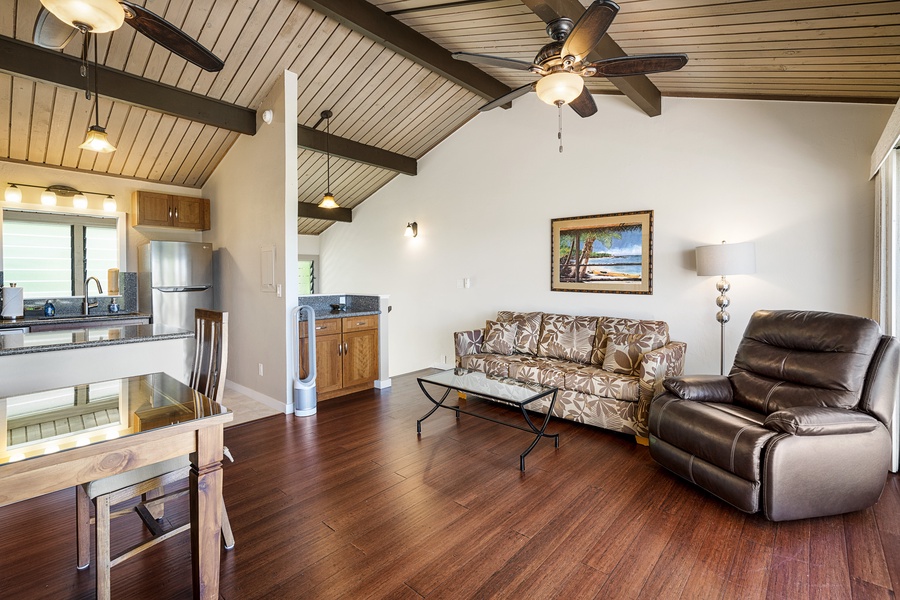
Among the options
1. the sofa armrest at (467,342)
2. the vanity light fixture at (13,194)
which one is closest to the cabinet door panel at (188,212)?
the vanity light fixture at (13,194)

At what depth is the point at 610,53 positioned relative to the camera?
129 inches

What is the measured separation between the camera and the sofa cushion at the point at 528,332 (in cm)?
472

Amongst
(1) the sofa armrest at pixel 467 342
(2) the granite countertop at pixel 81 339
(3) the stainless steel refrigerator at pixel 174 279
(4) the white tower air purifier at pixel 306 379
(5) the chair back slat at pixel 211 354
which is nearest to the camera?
(5) the chair back slat at pixel 211 354

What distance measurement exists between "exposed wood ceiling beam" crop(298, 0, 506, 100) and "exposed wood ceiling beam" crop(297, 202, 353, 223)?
11.3 feet

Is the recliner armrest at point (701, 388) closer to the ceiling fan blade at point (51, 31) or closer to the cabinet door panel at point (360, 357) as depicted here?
the cabinet door panel at point (360, 357)

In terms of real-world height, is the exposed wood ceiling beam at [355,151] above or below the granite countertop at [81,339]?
above

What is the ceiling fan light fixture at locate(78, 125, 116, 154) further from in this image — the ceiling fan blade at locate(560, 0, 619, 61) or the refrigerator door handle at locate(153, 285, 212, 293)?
the ceiling fan blade at locate(560, 0, 619, 61)

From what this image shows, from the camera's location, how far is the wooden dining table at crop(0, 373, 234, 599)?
49.6 inches

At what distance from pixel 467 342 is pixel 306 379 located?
174cm

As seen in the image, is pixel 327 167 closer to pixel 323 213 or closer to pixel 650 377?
pixel 323 213

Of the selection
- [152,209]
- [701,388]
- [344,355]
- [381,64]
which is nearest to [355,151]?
[381,64]

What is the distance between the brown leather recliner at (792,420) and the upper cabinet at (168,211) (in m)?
5.65

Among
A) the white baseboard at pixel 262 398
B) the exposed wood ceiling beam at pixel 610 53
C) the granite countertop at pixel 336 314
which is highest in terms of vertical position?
the exposed wood ceiling beam at pixel 610 53

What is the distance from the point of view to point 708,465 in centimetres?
254
